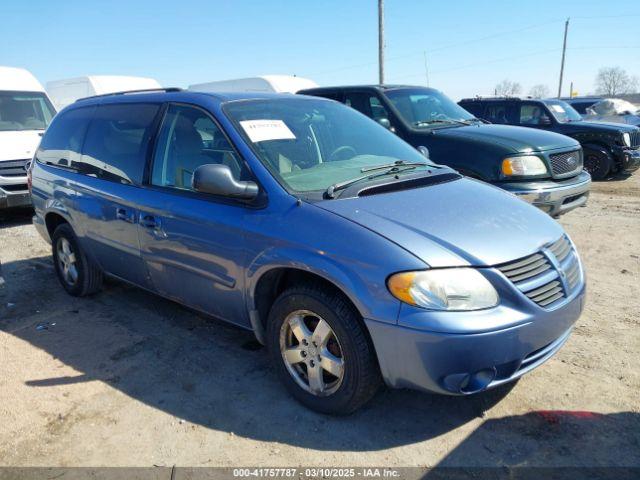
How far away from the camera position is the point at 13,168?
27.6 ft

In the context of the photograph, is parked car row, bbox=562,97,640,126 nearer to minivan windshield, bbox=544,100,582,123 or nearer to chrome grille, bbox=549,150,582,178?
minivan windshield, bbox=544,100,582,123

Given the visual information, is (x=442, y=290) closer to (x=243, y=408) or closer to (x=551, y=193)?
(x=243, y=408)

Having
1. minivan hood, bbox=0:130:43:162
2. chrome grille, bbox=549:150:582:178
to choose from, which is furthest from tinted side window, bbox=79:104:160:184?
minivan hood, bbox=0:130:43:162

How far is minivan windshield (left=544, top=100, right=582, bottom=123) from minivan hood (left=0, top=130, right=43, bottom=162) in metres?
10.0

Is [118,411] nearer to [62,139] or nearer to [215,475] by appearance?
[215,475]

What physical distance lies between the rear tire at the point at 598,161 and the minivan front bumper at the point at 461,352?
9684 mm

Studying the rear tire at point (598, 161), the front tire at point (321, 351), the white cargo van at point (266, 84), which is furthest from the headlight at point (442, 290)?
the white cargo van at point (266, 84)

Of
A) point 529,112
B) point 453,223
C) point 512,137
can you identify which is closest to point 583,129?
point 529,112

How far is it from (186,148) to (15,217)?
23.8 ft

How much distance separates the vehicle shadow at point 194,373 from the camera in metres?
2.87

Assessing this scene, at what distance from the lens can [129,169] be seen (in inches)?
156

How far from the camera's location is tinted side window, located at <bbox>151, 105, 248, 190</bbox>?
134 inches

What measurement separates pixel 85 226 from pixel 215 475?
9.06 feet

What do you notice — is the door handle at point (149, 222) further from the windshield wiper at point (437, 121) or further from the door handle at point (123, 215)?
the windshield wiper at point (437, 121)
